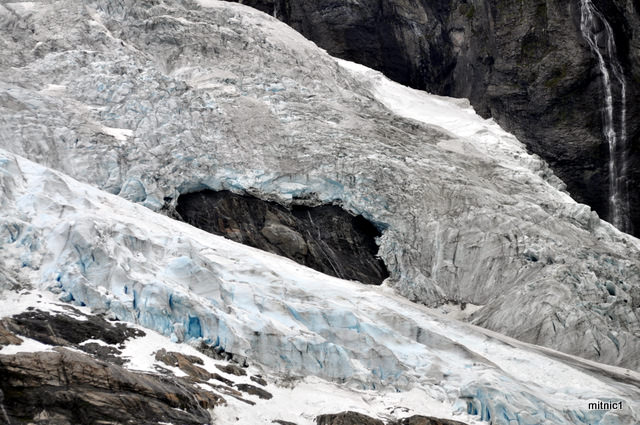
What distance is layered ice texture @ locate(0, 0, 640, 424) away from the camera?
24.4 meters

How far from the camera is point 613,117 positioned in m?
42.6

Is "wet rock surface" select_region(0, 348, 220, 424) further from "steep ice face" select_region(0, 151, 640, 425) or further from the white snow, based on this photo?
the white snow

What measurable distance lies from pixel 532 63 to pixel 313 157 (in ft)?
50.1

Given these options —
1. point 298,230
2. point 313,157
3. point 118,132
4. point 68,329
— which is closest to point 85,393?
point 68,329

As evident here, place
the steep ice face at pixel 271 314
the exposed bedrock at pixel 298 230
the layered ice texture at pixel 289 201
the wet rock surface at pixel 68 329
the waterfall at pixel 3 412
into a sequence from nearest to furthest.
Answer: the waterfall at pixel 3 412 → the wet rock surface at pixel 68 329 → the steep ice face at pixel 271 314 → the layered ice texture at pixel 289 201 → the exposed bedrock at pixel 298 230

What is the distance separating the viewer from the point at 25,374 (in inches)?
703

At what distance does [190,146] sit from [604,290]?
54.4ft

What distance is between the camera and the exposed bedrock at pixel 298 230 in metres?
33.2

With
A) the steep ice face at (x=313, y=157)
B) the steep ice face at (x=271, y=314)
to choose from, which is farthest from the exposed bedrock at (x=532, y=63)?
the steep ice face at (x=271, y=314)

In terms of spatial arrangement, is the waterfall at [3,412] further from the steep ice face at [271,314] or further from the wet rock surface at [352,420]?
the wet rock surface at [352,420]

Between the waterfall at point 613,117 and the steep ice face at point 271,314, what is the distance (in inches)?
618

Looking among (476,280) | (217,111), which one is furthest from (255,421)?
(217,111)

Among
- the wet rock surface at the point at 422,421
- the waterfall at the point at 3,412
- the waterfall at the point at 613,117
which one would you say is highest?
the waterfall at the point at 613,117

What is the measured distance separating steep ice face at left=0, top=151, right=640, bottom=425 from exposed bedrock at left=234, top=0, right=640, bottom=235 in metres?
17.3
